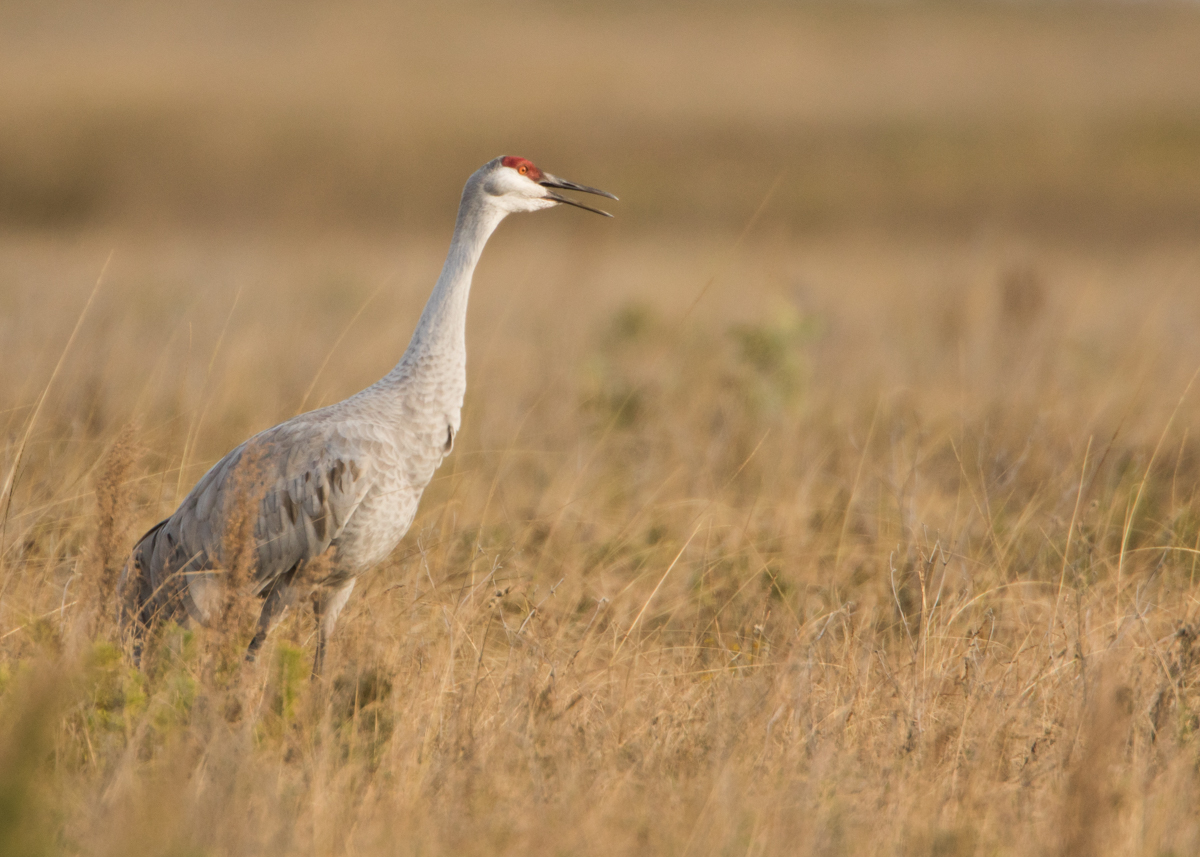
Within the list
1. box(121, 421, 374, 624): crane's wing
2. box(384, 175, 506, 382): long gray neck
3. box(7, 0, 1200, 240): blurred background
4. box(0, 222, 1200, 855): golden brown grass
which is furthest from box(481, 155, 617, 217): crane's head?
box(7, 0, 1200, 240): blurred background

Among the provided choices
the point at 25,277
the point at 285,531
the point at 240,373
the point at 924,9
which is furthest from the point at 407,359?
→ the point at 924,9

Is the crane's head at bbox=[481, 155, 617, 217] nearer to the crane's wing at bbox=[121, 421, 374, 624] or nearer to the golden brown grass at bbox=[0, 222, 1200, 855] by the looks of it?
the crane's wing at bbox=[121, 421, 374, 624]

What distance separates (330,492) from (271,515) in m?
0.29

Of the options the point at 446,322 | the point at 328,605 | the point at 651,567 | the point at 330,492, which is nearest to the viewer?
the point at 330,492

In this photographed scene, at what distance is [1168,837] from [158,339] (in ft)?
26.0

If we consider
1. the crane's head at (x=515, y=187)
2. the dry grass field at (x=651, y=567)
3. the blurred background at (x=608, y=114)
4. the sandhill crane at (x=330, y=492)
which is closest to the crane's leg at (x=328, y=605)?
the sandhill crane at (x=330, y=492)

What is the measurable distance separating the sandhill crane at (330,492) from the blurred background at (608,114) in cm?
1752

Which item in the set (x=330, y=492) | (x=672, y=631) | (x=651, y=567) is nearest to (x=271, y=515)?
(x=330, y=492)

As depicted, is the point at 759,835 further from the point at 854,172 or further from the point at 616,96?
the point at 616,96

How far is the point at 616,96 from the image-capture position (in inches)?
1114

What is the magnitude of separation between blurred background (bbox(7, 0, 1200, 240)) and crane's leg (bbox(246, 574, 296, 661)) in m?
17.6

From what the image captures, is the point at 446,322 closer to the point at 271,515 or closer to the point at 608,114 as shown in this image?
the point at 271,515

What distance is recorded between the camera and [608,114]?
27250 mm

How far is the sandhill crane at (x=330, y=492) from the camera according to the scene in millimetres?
3516
